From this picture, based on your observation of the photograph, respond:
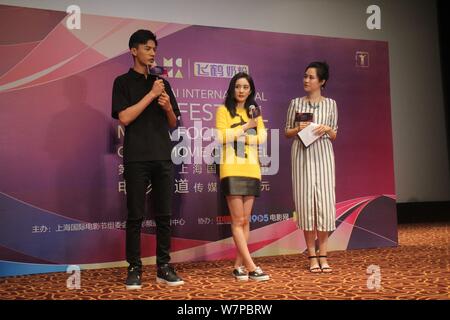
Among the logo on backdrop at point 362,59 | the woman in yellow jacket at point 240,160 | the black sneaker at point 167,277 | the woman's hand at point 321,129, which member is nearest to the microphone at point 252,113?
the woman in yellow jacket at point 240,160

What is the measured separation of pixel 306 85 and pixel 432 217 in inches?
161

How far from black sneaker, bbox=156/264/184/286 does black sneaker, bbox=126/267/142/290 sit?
145 mm

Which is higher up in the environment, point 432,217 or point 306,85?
point 306,85

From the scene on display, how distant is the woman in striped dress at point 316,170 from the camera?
10.9 feet

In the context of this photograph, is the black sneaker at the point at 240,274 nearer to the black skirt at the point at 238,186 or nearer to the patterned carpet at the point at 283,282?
the patterned carpet at the point at 283,282

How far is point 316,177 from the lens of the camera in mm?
3334

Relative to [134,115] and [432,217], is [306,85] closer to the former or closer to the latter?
[134,115]

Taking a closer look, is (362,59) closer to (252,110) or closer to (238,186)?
(252,110)

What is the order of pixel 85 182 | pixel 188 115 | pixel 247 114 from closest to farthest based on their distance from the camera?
pixel 247 114 < pixel 85 182 < pixel 188 115

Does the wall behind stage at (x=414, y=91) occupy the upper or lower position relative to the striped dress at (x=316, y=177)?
upper

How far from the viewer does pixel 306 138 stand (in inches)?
129

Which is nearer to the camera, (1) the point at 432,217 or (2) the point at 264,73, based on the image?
(2) the point at 264,73

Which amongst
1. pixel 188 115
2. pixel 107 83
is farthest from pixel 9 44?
pixel 188 115

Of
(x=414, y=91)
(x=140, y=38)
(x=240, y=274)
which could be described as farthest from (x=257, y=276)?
(x=414, y=91)
